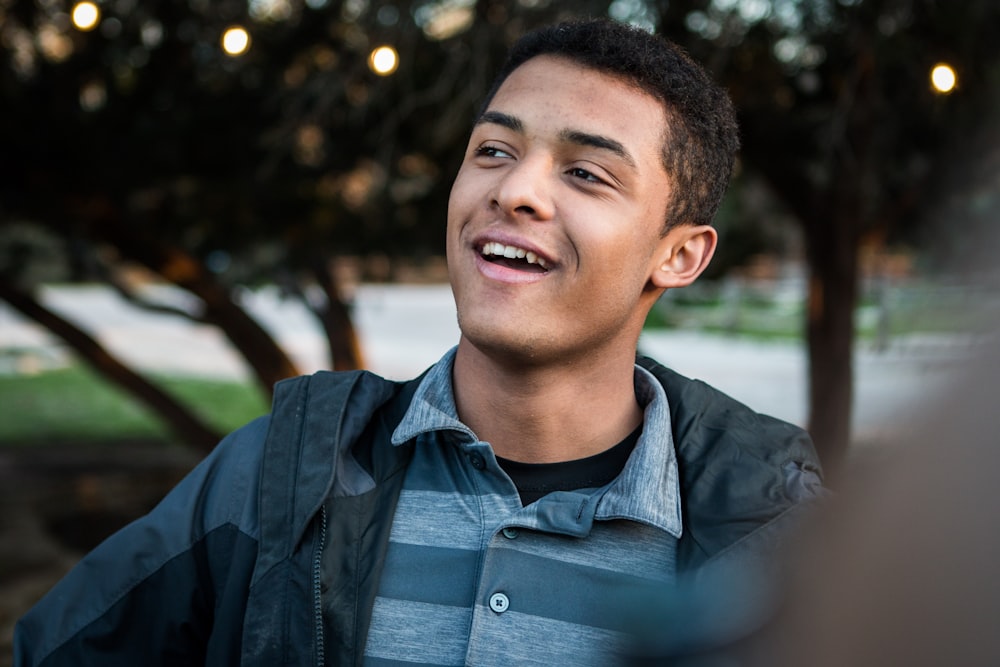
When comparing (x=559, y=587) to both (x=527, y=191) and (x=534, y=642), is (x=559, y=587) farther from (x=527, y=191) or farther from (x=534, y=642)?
(x=527, y=191)

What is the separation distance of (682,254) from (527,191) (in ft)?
1.47

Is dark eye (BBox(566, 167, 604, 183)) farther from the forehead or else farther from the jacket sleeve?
the jacket sleeve

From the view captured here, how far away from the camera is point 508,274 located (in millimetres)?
1800

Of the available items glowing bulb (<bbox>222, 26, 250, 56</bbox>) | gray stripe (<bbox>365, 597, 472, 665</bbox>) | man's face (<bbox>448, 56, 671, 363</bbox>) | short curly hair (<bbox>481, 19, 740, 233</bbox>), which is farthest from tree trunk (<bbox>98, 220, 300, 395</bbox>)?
gray stripe (<bbox>365, 597, 472, 665</bbox>)

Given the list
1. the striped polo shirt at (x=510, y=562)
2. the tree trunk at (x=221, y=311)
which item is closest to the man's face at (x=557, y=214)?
the striped polo shirt at (x=510, y=562)

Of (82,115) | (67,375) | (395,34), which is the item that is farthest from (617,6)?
(67,375)

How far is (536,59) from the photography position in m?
2.00

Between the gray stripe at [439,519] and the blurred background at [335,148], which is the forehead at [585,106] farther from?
the blurred background at [335,148]

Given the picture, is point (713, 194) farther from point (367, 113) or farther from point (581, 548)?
point (367, 113)

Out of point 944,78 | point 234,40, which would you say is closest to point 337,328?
point 234,40

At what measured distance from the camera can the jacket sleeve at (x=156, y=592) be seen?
1698mm

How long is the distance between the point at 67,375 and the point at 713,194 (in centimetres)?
1493

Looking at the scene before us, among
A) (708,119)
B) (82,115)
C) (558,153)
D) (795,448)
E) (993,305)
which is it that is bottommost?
(993,305)

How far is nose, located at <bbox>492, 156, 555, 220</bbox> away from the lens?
179 centimetres
